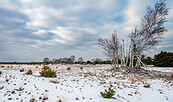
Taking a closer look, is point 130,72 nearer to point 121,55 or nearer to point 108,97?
point 121,55

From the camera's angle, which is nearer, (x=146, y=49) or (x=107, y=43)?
(x=146, y=49)

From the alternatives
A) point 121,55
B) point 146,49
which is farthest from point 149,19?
point 121,55

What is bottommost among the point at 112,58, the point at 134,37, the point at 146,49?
the point at 112,58

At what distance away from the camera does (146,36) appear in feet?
58.7

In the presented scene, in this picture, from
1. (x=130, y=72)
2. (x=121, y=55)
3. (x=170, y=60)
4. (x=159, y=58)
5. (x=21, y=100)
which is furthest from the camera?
(x=159, y=58)

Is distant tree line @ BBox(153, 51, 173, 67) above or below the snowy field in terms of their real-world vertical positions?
above

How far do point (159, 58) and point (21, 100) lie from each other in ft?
150

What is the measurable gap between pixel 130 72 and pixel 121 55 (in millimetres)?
3462

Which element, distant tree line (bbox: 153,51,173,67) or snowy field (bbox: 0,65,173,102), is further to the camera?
distant tree line (bbox: 153,51,173,67)

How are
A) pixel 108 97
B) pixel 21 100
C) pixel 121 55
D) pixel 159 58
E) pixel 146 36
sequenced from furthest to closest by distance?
pixel 159 58
pixel 121 55
pixel 146 36
pixel 108 97
pixel 21 100

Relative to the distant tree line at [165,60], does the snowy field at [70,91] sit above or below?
below

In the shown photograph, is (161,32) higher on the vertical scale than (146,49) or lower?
higher

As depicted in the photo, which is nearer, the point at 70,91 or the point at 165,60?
the point at 70,91

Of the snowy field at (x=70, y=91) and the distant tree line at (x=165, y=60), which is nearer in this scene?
the snowy field at (x=70, y=91)
